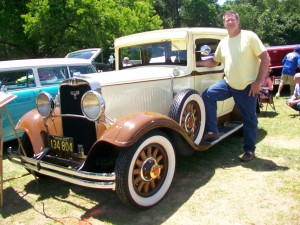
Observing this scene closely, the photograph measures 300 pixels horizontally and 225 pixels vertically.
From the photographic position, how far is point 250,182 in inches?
151

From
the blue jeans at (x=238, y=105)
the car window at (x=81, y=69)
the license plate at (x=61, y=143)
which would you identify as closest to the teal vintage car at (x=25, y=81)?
the car window at (x=81, y=69)

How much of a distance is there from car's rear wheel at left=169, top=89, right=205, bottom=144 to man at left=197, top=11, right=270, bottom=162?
0.45ft

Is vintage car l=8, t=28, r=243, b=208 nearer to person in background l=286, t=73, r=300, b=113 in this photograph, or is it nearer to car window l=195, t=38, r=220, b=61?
car window l=195, t=38, r=220, b=61

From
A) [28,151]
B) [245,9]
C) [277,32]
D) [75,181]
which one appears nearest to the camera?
[75,181]

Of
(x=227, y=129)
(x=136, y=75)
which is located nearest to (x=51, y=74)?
(x=136, y=75)

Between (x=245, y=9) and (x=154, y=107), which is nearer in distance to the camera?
(x=154, y=107)

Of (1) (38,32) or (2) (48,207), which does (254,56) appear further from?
(1) (38,32)

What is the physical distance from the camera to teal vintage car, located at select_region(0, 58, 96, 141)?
18.2 feet

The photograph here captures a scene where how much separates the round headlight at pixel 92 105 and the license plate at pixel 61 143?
1.28 ft

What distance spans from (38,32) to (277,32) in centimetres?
2787

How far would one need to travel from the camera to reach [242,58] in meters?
4.11

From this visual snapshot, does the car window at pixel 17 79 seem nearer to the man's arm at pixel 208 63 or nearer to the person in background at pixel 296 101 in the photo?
the man's arm at pixel 208 63

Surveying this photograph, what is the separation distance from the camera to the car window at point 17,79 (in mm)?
5559

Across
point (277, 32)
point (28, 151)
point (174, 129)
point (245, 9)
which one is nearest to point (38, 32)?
point (28, 151)
